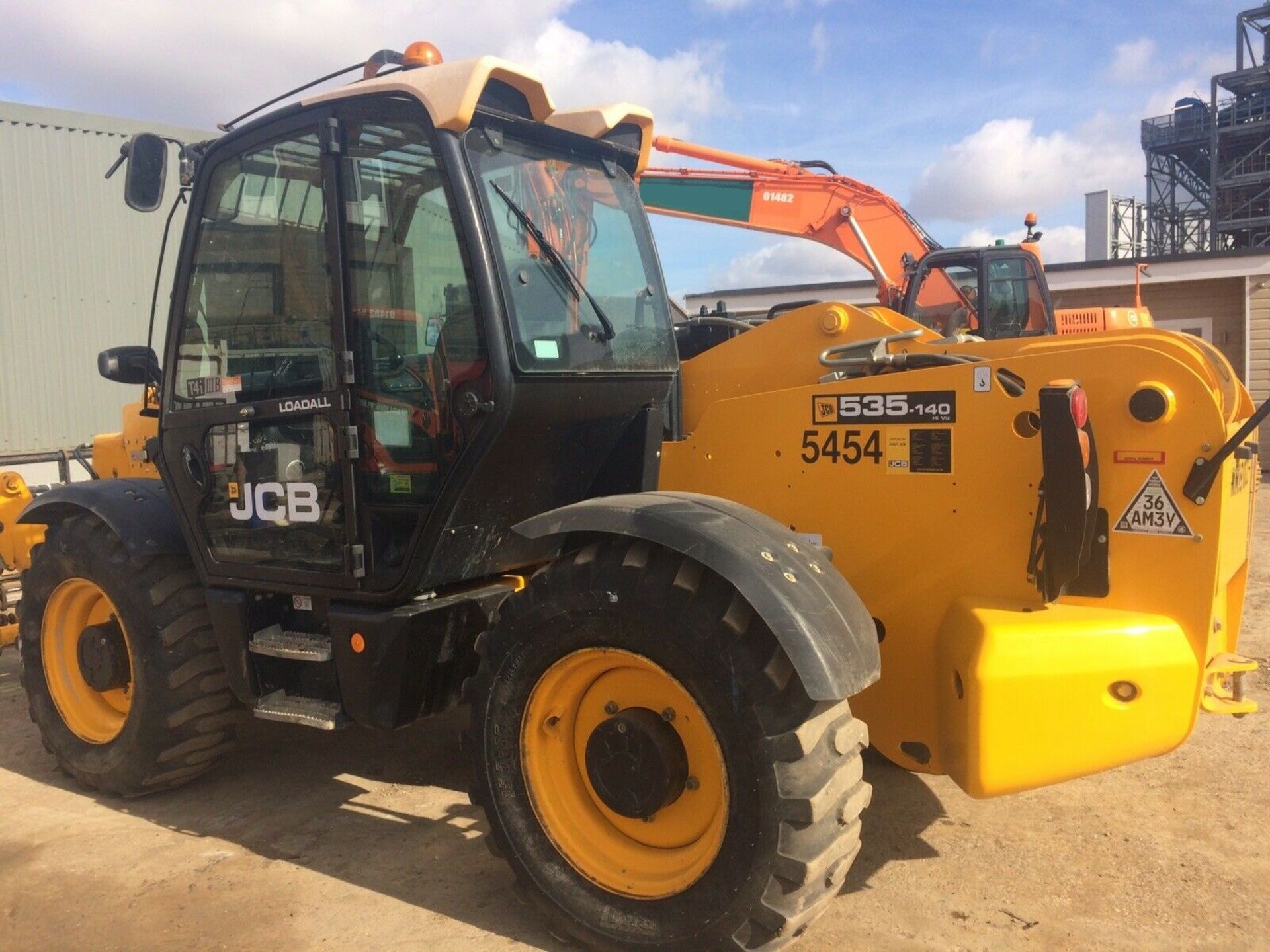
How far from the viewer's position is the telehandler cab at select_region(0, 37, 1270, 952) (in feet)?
8.68

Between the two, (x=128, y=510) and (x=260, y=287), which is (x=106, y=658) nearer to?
(x=128, y=510)

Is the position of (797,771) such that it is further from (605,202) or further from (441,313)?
(605,202)

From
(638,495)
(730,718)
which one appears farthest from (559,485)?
(730,718)

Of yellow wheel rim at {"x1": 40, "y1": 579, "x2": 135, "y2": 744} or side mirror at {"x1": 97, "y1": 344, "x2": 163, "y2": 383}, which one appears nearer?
side mirror at {"x1": 97, "y1": 344, "x2": 163, "y2": 383}

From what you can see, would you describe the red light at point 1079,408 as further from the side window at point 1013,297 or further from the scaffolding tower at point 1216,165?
the scaffolding tower at point 1216,165

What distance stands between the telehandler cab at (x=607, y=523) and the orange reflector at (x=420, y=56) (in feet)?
0.04

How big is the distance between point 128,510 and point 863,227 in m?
8.28

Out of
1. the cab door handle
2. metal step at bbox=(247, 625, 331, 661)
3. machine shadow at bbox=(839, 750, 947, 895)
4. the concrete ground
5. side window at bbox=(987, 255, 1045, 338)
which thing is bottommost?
the concrete ground

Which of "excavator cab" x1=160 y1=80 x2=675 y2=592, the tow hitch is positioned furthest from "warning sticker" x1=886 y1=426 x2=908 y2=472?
the tow hitch

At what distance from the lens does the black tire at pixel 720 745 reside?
2.51 metres

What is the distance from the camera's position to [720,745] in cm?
260

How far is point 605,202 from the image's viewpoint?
11.7 ft

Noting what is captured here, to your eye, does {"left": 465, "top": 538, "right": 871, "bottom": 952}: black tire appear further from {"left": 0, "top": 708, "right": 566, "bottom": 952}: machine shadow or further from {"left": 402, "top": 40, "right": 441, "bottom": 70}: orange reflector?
{"left": 402, "top": 40, "right": 441, "bottom": 70}: orange reflector

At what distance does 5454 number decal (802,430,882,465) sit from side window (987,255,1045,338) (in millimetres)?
6637
